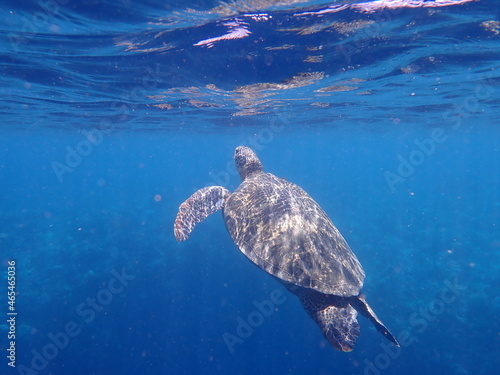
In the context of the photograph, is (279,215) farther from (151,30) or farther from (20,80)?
(20,80)

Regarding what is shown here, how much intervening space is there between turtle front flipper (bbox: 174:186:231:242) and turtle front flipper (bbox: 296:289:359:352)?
3992mm

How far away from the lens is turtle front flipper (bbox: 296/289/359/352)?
5.72 metres

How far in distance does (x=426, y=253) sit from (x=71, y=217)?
30080 millimetres

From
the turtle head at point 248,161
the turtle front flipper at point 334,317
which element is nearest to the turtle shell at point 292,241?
the turtle front flipper at point 334,317

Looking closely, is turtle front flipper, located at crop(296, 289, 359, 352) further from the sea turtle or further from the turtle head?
the turtle head

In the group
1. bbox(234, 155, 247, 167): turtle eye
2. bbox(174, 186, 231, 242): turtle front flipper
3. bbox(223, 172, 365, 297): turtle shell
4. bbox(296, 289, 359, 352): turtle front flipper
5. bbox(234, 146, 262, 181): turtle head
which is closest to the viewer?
bbox(296, 289, 359, 352): turtle front flipper

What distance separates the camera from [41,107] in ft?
71.6

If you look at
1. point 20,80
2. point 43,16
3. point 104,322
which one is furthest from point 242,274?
point 20,80

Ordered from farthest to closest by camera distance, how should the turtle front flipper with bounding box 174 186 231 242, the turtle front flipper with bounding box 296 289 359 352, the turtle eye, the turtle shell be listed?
the turtle eye < the turtle front flipper with bounding box 174 186 231 242 < the turtle shell < the turtle front flipper with bounding box 296 289 359 352

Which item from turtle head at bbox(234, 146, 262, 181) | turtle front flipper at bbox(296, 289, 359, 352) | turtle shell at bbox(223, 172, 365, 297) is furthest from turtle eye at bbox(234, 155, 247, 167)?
turtle front flipper at bbox(296, 289, 359, 352)

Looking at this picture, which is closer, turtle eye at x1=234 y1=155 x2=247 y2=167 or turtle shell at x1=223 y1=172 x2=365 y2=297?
turtle shell at x1=223 y1=172 x2=365 y2=297

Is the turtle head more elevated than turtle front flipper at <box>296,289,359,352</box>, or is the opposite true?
the turtle head

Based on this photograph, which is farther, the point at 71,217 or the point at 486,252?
the point at 71,217

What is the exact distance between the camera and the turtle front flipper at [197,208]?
8.88 m
